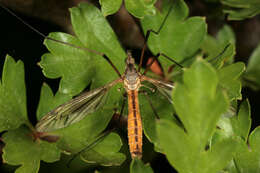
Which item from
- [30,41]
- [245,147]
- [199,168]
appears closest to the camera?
[199,168]

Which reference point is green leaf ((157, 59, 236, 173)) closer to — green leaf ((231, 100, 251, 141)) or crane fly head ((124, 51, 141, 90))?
green leaf ((231, 100, 251, 141))

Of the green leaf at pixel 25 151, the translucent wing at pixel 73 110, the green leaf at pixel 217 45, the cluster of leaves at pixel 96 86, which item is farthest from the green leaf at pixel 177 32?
the green leaf at pixel 25 151

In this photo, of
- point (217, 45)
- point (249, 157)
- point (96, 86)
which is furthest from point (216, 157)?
point (217, 45)

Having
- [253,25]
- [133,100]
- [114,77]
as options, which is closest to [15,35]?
[114,77]

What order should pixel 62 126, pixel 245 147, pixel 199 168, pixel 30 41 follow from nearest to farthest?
pixel 199 168 → pixel 245 147 → pixel 62 126 → pixel 30 41

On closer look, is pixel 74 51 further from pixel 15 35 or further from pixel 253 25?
pixel 253 25

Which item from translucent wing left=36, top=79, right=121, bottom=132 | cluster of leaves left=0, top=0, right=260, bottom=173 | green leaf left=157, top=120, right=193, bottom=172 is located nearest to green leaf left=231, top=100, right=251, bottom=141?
cluster of leaves left=0, top=0, right=260, bottom=173
